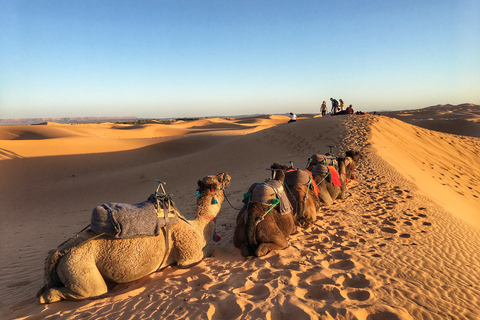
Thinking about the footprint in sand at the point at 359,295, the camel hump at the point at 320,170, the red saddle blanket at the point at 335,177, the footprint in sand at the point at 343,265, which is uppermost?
the camel hump at the point at 320,170

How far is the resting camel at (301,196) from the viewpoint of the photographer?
5.58 metres

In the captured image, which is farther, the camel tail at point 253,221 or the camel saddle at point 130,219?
the camel tail at point 253,221

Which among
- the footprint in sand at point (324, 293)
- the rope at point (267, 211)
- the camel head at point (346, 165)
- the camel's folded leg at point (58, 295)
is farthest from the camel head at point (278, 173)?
the camel's folded leg at point (58, 295)

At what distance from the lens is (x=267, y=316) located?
10.1 ft

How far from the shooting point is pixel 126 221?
11.3 ft

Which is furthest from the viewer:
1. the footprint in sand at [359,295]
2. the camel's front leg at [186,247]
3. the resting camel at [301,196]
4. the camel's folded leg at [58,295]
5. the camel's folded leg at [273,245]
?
the resting camel at [301,196]

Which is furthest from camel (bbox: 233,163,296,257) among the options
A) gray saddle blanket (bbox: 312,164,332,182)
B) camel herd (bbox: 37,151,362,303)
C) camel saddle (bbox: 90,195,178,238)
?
gray saddle blanket (bbox: 312,164,332,182)

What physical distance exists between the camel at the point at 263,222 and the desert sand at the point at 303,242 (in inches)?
7.9

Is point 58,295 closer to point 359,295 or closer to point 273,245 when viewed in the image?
point 273,245

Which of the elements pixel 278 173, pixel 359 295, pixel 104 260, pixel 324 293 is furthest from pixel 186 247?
pixel 278 173

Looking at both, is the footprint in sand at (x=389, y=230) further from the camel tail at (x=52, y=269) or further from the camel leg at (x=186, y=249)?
the camel tail at (x=52, y=269)

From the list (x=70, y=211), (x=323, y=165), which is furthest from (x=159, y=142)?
(x=323, y=165)

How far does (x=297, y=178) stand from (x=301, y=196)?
38cm

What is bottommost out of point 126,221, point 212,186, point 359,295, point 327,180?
point 359,295
